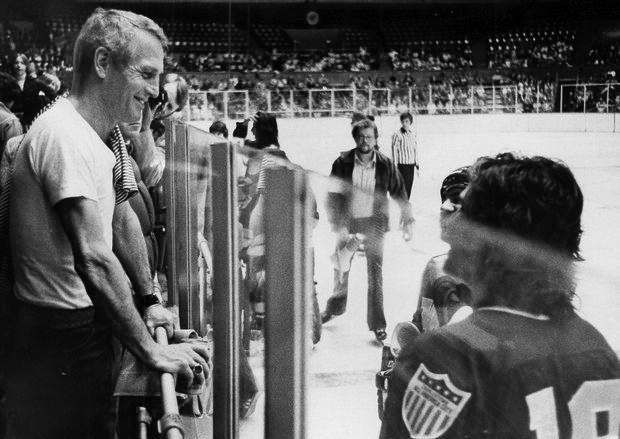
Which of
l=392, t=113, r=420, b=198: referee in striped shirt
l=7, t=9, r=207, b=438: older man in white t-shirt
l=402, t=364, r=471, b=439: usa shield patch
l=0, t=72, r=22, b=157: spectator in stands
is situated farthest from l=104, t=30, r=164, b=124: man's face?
l=392, t=113, r=420, b=198: referee in striped shirt

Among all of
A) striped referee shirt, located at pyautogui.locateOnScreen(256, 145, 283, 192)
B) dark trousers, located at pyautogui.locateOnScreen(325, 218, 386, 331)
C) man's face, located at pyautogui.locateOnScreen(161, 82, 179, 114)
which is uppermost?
man's face, located at pyautogui.locateOnScreen(161, 82, 179, 114)

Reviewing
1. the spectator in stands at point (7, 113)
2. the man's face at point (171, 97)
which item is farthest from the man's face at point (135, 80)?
the spectator in stands at point (7, 113)

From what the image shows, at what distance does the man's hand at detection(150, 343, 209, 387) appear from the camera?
4.05 feet

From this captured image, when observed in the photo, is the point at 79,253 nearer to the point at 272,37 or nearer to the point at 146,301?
the point at 146,301

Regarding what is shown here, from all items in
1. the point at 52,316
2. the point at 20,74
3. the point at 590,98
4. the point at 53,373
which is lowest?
the point at 53,373

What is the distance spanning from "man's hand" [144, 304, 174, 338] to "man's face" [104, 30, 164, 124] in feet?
1.37

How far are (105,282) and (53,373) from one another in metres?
0.26

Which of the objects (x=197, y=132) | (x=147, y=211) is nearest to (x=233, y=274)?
(x=197, y=132)

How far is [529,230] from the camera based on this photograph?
0.89 meters

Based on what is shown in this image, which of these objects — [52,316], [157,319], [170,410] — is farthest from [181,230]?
[170,410]

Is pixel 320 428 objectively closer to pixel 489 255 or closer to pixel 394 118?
pixel 489 255

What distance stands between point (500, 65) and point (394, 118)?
9.13 metres

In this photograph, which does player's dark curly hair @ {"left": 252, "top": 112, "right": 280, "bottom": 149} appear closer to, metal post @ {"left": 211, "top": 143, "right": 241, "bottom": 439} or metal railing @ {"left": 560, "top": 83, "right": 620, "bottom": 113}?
metal post @ {"left": 211, "top": 143, "right": 241, "bottom": 439}

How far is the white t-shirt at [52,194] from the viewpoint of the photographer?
1256 millimetres
